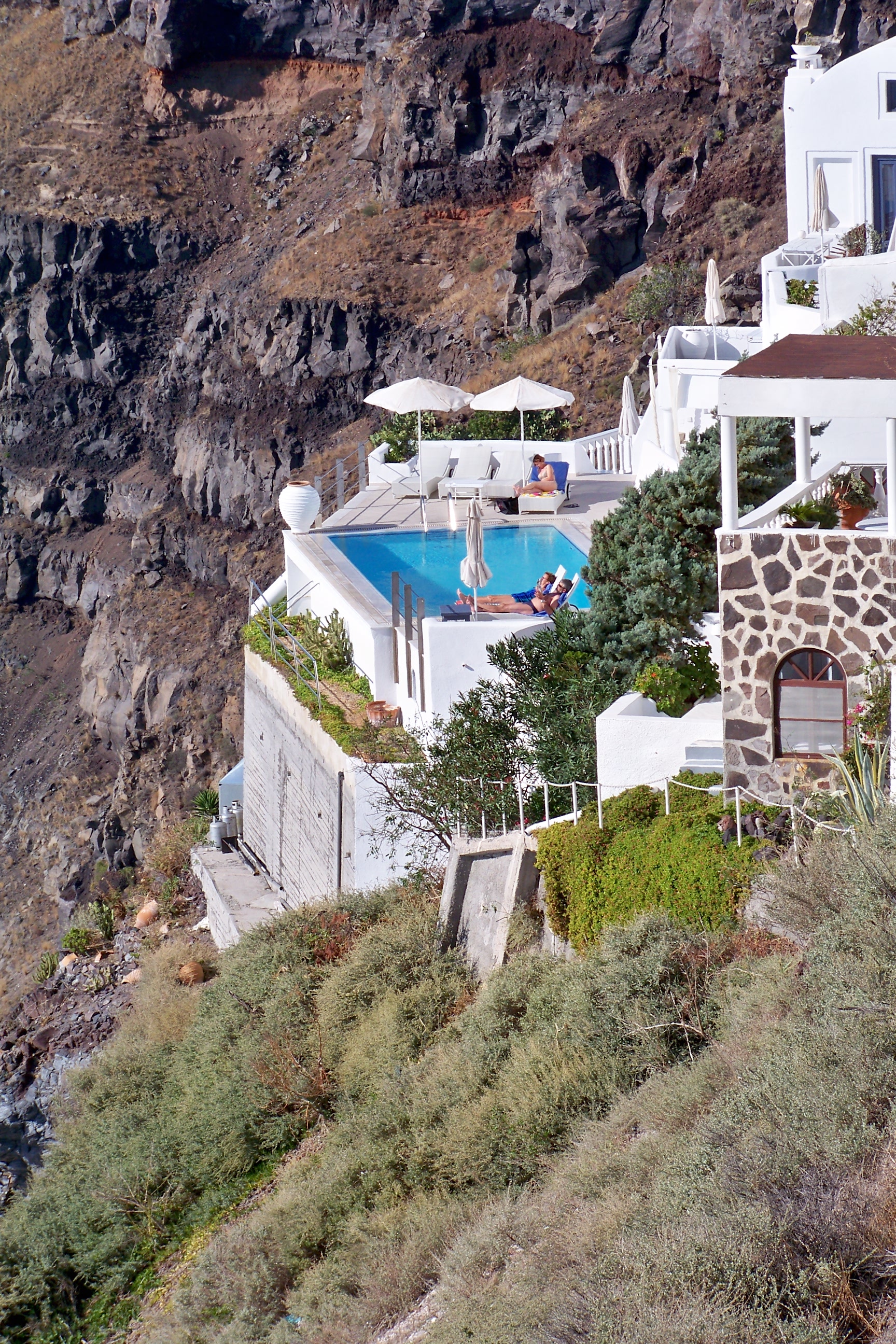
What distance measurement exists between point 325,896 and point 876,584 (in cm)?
716

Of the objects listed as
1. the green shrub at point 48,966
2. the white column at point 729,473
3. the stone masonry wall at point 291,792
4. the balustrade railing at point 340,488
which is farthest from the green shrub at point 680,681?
the green shrub at point 48,966

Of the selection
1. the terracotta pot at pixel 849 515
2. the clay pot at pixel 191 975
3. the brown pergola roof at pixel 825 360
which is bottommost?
the clay pot at pixel 191 975

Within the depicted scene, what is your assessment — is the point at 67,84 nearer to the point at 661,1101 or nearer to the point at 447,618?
the point at 447,618

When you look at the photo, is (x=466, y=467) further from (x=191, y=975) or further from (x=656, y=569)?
(x=656, y=569)

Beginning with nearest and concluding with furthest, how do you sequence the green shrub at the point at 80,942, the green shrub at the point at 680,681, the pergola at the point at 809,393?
the pergola at the point at 809,393 < the green shrub at the point at 680,681 < the green shrub at the point at 80,942

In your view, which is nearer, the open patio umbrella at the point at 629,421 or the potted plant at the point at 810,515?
the potted plant at the point at 810,515

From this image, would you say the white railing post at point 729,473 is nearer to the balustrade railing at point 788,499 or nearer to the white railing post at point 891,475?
the balustrade railing at point 788,499

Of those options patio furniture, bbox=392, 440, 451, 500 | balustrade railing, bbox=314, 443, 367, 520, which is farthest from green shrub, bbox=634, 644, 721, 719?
patio furniture, bbox=392, 440, 451, 500

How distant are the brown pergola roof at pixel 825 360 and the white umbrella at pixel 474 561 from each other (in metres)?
4.10

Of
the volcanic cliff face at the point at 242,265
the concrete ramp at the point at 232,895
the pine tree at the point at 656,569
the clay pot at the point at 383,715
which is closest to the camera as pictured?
the pine tree at the point at 656,569

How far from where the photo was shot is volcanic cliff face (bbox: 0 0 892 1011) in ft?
131

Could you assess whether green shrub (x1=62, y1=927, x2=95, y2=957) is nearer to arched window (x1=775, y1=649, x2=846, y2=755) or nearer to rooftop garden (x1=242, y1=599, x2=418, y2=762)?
rooftop garden (x1=242, y1=599, x2=418, y2=762)

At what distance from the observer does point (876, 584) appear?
31.0ft

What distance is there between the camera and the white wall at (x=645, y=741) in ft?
35.3
